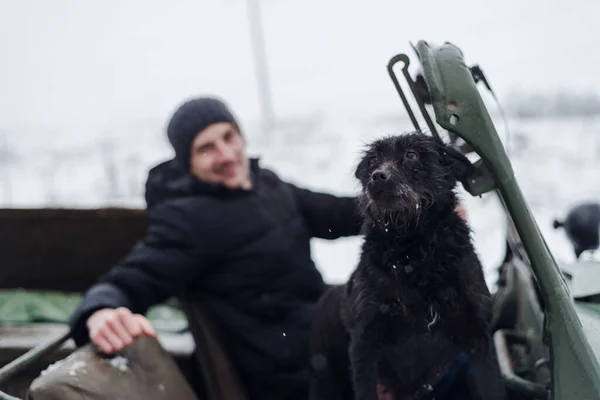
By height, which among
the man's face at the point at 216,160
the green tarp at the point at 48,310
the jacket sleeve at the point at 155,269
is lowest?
the green tarp at the point at 48,310

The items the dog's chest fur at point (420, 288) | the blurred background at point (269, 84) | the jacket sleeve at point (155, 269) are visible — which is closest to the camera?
the dog's chest fur at point (420, 288)

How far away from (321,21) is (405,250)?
4.89 m

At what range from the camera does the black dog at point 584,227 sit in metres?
2.13

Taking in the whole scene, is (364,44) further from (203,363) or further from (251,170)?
(203,363)

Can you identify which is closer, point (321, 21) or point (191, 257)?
point (191, 257)

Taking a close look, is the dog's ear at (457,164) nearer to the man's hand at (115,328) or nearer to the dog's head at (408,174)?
the dog's head at (408,174)

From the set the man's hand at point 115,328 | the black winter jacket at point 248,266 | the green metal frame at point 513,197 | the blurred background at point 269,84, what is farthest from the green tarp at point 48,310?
the green metal frame at point 513,197

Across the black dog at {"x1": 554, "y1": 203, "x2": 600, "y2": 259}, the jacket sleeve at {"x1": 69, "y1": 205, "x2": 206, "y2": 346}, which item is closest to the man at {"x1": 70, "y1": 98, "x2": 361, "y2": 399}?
the jacket sleeve at {"x1": 69, "y1": 205, "x2": 206, "y2": 346}

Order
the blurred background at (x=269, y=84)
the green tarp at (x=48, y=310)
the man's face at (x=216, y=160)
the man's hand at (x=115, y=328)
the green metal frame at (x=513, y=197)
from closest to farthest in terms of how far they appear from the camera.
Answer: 1. the green metal frame at (x=513, y=197)
2. the man's hand at (x=115, y=328)
3. the man's face at (x=216, y=160)
4. the green tarp at (x=48, y=310)
5. the blurred background at (x=269, y=84)

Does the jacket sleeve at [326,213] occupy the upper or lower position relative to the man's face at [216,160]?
lower

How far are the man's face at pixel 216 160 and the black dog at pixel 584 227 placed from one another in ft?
3.97

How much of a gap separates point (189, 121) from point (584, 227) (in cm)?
149

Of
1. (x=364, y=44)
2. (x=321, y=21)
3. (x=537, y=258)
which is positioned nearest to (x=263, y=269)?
(x=537, y=258)

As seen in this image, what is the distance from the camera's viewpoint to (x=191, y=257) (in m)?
2.05
